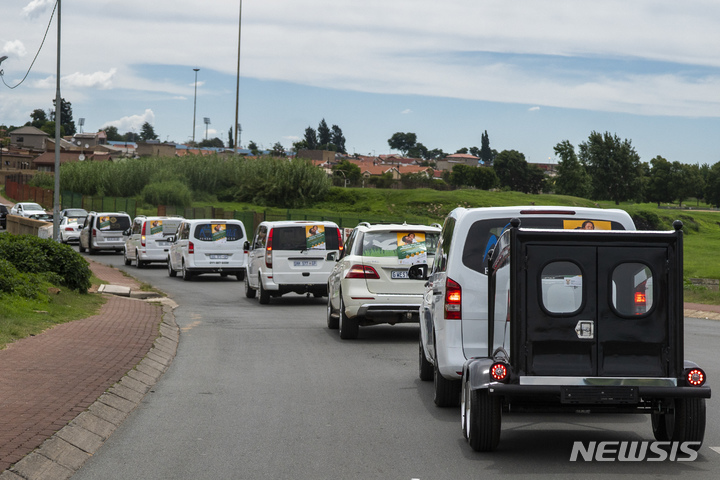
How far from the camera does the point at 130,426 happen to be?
789 cm

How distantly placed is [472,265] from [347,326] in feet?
21.3

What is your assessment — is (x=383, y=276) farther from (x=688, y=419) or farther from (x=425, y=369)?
(x=688, y=419)

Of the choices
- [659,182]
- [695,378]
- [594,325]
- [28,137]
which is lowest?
[695,378]

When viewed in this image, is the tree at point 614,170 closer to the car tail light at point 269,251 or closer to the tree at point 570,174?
the tree at point 570,174

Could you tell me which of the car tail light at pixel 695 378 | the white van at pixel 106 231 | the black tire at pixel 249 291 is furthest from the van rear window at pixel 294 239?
the white van at pixel 106 231

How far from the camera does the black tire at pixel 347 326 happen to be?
14.5 metres

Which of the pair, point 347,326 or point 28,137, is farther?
point 28,137

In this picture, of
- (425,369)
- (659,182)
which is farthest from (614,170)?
(425,369)

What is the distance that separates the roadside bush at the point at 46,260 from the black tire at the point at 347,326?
22.0 feet

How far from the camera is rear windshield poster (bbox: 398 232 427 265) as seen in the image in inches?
561

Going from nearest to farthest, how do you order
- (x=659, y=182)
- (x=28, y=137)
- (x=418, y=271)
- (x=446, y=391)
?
(x=446, y=391)
(x=418, y=271)
(x=659, y=182)
(x=28, y=137)

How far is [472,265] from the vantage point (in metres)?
8.27

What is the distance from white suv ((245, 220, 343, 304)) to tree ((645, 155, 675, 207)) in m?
123

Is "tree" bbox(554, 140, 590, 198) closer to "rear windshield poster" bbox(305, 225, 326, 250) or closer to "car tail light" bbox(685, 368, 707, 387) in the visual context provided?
"rear windshield poster" bbox(305, 225, 326, 250)
